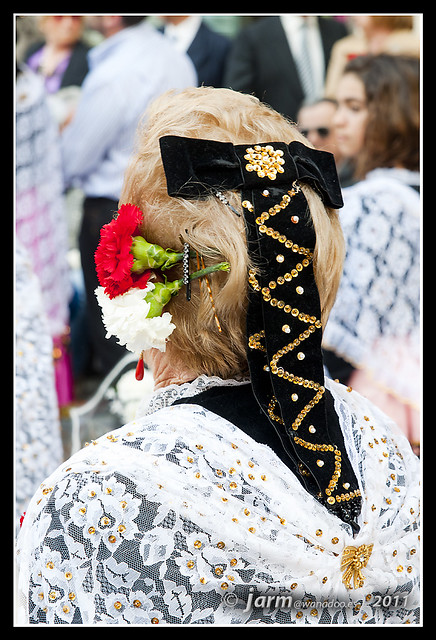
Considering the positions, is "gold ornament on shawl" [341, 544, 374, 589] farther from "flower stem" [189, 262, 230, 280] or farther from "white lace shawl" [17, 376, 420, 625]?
"flower stem" [189, 262, 230, 280]

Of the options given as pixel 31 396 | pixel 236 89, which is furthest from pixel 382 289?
pixel 31 396

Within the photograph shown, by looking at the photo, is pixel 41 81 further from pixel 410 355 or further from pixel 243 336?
pixel 243 336

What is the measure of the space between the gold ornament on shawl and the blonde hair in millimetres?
462

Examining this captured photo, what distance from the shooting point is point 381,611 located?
1669 millimetres

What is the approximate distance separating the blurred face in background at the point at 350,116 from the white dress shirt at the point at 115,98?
1.02 metres

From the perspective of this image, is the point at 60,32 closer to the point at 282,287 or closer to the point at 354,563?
the point at 282,287

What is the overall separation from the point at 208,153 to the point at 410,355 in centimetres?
312

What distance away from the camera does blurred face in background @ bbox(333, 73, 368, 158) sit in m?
4.77

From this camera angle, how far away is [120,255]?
166 cm

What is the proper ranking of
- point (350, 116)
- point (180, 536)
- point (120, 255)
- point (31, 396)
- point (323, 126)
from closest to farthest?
point (180, 536) < point (120, 255) < point (31, 396) < point (350, 116) < point (323, 126)

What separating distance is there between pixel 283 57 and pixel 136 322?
3.93 meters

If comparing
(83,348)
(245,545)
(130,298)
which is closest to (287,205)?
(130,298)

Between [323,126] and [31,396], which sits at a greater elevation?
[323,126]

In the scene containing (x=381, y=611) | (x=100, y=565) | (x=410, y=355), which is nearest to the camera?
(x=100, y=565)
